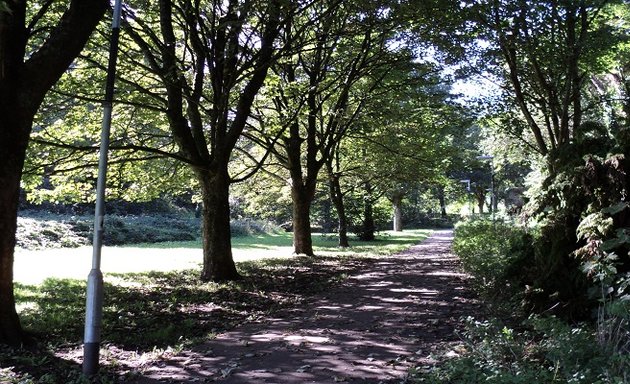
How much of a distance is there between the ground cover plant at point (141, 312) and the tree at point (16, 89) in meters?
0.77

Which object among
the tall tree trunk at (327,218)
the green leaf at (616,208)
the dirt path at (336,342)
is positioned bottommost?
the dirt path at (336,342)

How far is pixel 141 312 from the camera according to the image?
906 cm

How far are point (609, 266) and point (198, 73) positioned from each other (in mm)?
10027

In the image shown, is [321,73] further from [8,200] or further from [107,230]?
[107,230]

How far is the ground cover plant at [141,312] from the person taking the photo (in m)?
6.00

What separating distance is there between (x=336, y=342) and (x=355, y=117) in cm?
1231

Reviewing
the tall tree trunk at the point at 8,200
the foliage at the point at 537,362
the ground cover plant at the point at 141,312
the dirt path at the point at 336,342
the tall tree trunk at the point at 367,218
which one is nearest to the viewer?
the foliage at the point at 537,362

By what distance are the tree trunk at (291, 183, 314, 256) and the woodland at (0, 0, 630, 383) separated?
0.07 metres

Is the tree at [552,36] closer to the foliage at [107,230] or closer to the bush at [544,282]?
the bush at [544,282]

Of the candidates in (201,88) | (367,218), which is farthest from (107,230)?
(201,88)

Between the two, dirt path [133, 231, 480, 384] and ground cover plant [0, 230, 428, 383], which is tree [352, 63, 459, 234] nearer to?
ground cover plant [0, 230, 428, 383]

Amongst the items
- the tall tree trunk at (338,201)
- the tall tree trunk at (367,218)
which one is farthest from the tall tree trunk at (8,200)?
the tall tree trunk at (367,218)

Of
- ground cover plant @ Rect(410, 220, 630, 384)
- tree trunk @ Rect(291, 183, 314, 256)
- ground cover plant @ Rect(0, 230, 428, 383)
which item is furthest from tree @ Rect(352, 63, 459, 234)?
ground cover plant @ Rect(410, 220, 630, 384)

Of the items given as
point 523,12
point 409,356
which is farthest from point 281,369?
point 523,12
